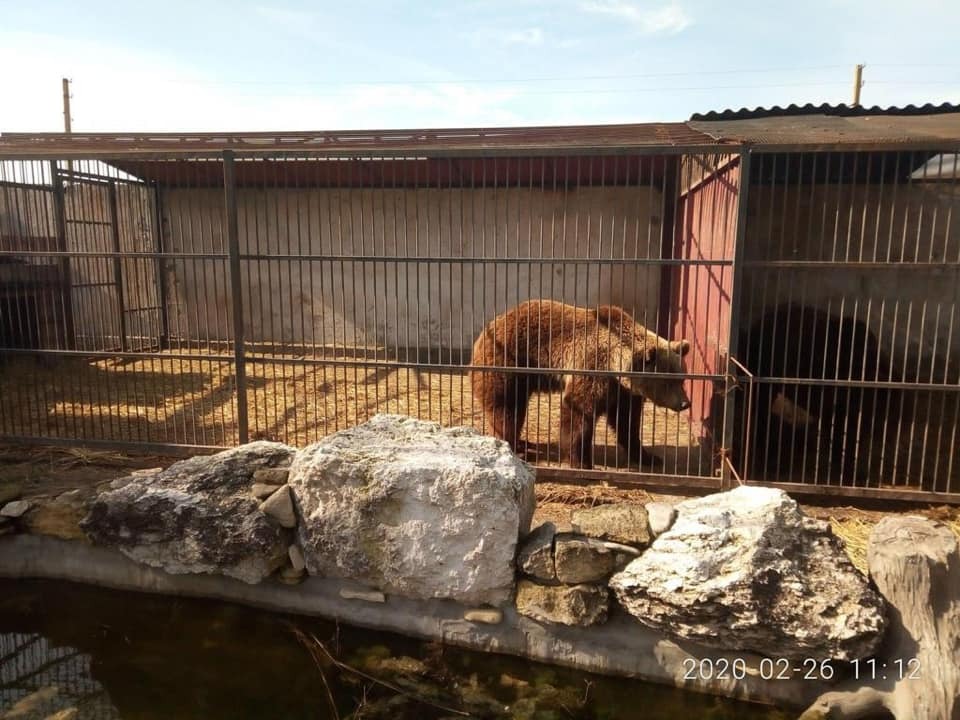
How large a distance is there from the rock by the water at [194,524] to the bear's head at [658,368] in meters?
3.31

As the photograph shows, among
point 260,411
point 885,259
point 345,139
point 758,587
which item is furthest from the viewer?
point 345,139

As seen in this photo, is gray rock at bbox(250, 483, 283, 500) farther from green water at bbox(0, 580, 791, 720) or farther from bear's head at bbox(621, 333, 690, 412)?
bear's head at bbox(621, 333, 690, 412)

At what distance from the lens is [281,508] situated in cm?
407

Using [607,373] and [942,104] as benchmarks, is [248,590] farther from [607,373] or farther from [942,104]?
[942,104]

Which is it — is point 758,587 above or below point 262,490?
below

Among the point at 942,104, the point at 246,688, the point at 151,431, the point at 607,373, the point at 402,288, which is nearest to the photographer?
the point at 246,688

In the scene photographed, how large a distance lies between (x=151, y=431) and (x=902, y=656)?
648 centimetres

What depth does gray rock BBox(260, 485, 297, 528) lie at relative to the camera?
13.3 ft

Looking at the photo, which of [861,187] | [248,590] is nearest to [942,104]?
[861,187]

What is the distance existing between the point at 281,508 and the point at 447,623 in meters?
1.18

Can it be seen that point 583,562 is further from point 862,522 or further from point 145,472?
point 145,472

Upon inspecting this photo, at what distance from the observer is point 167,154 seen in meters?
5.48

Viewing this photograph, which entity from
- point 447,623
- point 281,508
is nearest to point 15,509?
point 281,508

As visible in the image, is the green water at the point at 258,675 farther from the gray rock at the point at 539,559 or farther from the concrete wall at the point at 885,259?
the concrete wall at the point at 885,259
